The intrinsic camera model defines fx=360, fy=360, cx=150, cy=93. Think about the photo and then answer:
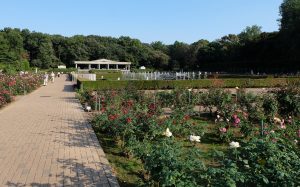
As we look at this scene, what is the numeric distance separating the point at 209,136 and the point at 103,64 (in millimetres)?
79093

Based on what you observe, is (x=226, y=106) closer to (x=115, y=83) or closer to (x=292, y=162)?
(x=292, y=162)

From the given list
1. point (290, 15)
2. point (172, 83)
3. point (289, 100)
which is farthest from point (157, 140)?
point (290, 15)

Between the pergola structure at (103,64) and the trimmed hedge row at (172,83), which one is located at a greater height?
the pergola structure at (103,64)

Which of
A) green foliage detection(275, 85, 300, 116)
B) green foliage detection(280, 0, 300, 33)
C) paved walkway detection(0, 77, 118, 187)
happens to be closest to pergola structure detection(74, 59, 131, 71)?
green foliage detection(280, 0, 300, 33)

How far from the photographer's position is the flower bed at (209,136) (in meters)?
3.65

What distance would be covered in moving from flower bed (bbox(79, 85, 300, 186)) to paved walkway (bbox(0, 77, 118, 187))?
618 millimetres

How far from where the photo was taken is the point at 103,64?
86.5 meters

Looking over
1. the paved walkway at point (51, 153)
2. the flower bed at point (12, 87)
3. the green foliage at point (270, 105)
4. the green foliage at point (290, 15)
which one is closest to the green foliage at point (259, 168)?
the paved walkway at point (51, 153)

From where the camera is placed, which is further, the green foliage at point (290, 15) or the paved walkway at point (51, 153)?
the green foliage at point (290, 15)

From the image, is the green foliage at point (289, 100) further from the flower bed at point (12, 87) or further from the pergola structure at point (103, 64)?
the pergola structure at point (103, 64)

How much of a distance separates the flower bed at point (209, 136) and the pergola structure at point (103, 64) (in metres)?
67.5

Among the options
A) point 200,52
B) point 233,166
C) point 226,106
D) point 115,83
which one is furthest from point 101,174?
point 200,52

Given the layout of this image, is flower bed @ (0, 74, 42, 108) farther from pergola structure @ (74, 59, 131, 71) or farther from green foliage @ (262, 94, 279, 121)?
pergola structure @ (74, 59, 131, 71)

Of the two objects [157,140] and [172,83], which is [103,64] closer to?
[172,83]
